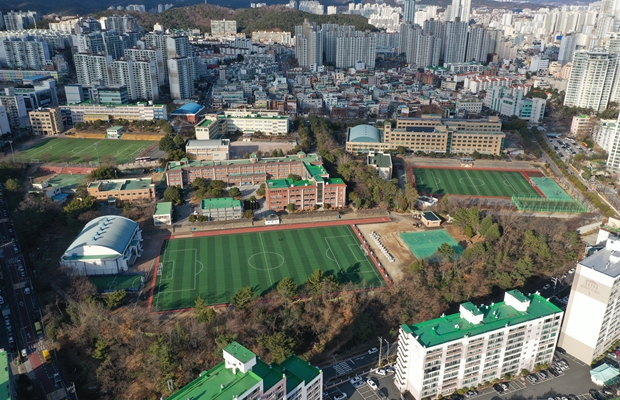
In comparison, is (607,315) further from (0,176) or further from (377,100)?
(377,100)

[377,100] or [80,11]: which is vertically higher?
[80,11]

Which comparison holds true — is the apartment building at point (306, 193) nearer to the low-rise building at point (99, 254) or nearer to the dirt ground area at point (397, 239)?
the dirt ground area at point (397, 239)

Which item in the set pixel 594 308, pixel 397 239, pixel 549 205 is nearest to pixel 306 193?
pixel 397 239

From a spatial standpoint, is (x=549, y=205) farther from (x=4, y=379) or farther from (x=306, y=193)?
(x=4, y=379)

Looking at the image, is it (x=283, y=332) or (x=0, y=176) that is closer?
(x=283, y=332)

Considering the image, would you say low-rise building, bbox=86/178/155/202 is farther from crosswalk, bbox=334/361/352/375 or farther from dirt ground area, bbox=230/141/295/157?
crosswalk, bbox=334/361/352/375

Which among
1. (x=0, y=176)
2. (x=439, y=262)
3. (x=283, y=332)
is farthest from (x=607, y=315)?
(x=0, y=176)
